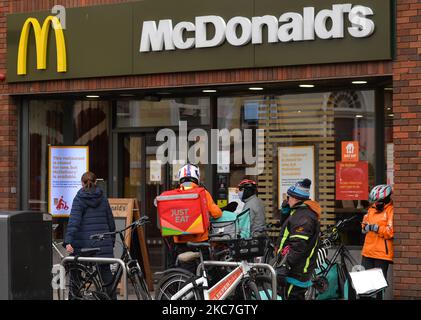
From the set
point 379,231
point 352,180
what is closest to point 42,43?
point 352,180

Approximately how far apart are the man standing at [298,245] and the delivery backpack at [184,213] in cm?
143

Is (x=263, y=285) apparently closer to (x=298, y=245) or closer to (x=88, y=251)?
(x=298, y=245)

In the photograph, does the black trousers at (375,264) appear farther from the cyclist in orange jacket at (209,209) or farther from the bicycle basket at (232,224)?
the cyclist in orange jacket at (209,209)

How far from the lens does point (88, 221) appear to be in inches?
422

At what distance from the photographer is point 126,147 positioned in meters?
14.0

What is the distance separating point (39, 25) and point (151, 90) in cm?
205

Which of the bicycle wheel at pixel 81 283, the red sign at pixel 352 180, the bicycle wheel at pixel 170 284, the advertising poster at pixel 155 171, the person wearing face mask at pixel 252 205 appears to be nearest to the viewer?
the bicycle wheel at pixel 170 284

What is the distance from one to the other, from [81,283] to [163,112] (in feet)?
13.4

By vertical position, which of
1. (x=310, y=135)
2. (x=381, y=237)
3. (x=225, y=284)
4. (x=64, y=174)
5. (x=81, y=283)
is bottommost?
(x=81, y=283)

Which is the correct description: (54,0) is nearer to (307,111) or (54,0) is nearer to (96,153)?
(96,153)

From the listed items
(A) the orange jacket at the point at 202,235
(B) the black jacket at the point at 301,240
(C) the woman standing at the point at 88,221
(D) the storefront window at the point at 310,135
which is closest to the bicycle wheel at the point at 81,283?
(C) the woman standing at the point at 88,221

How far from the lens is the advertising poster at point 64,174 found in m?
13.8

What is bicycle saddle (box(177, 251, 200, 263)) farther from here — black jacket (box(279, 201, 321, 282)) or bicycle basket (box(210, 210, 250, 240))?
black jacket (box(279, 201, 321, 282))

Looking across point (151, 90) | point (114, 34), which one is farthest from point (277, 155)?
point (114, 34)
